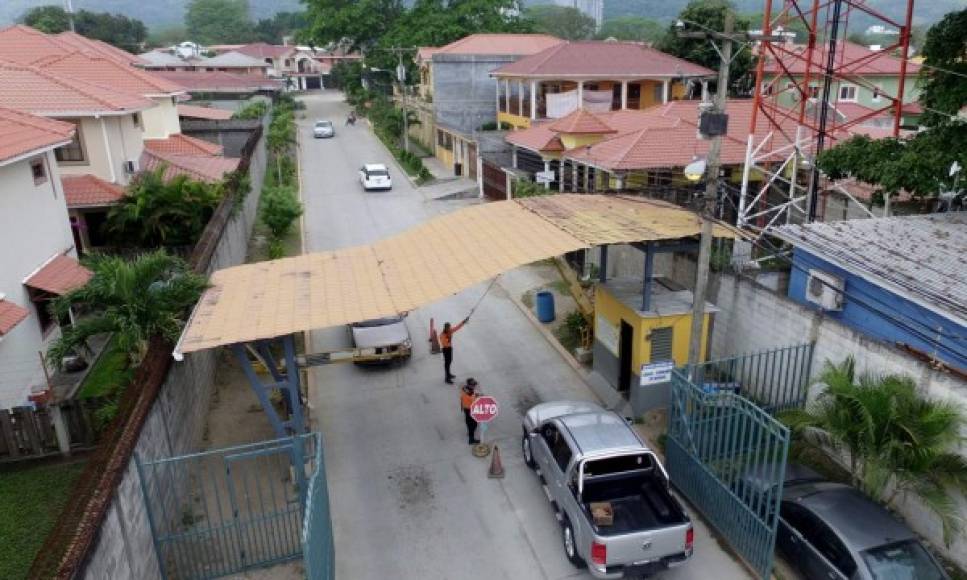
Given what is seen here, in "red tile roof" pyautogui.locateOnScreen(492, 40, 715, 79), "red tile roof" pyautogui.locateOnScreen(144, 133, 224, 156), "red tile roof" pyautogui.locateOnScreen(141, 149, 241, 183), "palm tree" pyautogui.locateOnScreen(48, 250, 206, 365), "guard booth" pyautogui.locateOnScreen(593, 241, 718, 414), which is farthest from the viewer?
"red tile roof" pyautogui.locateOnScreen(492, 40, 715, 79)

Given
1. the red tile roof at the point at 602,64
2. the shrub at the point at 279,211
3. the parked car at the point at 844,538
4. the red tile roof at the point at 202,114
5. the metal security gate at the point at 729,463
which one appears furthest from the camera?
the red tile roof at the point at 202,114

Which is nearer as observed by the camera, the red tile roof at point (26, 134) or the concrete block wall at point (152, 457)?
the concrete block wall at point (152, 457)

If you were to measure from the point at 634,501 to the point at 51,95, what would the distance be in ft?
66.2

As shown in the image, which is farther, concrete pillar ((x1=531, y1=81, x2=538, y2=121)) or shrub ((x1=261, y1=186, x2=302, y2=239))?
concrete pillar ((x1=531, y1=81, x2=538, y2=121))

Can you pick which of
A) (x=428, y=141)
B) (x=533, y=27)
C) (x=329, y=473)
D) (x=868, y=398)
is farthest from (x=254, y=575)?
(x=533, y=27)

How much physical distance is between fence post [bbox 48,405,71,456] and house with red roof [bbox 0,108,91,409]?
207 centimetres

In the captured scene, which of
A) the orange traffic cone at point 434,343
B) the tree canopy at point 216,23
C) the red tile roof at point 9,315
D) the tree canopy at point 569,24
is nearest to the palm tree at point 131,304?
the red tile roof at point 9,315

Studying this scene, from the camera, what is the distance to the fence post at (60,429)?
11203mm

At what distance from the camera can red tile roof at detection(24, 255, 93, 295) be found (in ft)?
47.5

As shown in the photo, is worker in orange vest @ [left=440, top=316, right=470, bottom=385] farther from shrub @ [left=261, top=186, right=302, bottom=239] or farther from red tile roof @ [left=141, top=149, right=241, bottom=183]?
red tile roof @ [left=141, top=149, right=241, bottom=183]

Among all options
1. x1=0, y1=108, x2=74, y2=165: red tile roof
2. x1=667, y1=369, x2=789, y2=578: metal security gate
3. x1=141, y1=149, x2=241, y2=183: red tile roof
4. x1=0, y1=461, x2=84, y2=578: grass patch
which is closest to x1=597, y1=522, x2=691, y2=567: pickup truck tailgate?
x1=667, y1=369, x2=789, y2=578: metal security gate

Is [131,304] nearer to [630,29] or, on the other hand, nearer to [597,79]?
[597,79]

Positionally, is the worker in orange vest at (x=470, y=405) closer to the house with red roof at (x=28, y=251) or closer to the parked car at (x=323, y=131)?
the house with red roof at (x=28, y=251)

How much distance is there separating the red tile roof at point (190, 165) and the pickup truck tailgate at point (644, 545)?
19.4 meters
